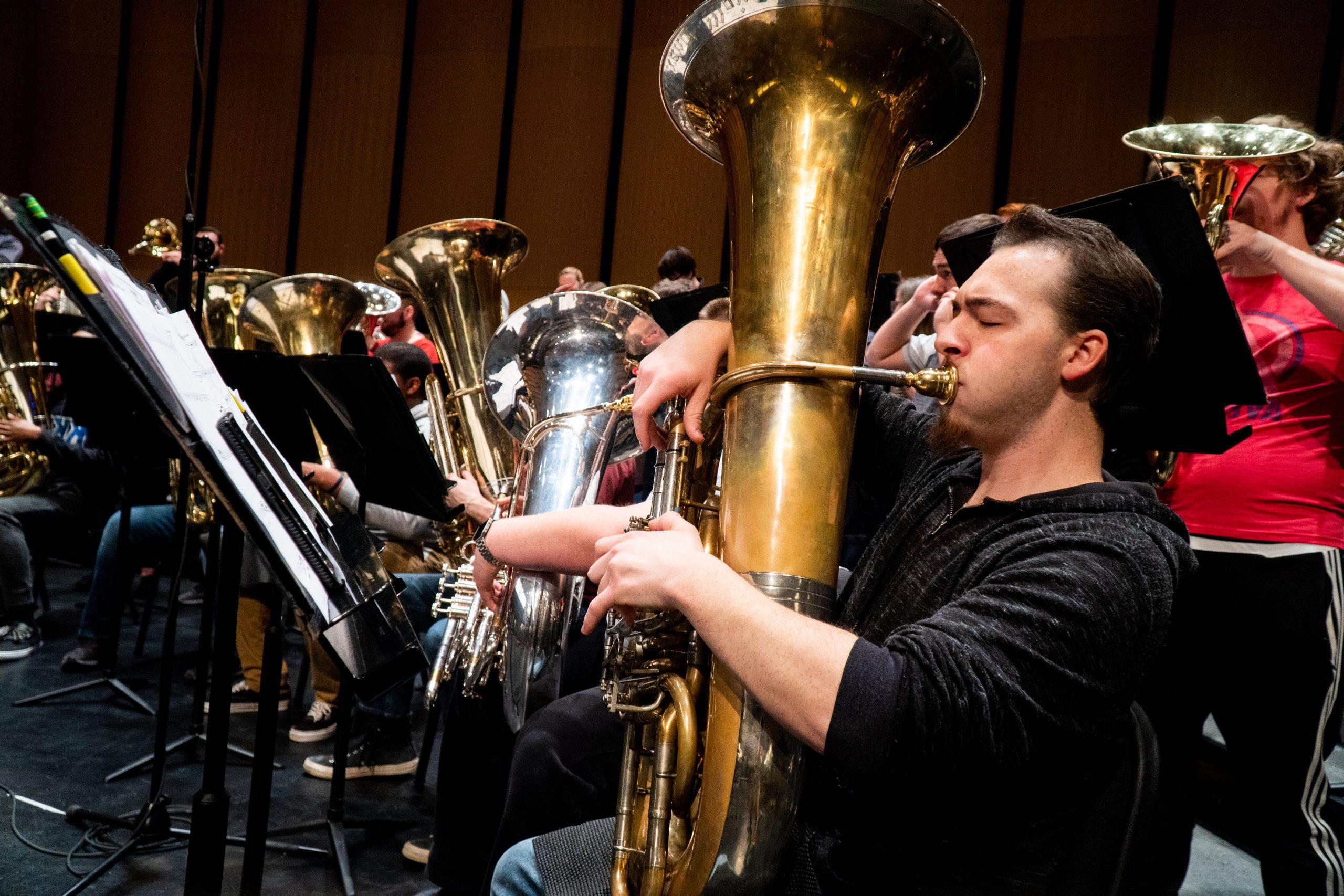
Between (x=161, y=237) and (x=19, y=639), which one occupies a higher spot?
(x=161, y=237)

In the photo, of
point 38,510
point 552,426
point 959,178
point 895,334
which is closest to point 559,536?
point 552,426

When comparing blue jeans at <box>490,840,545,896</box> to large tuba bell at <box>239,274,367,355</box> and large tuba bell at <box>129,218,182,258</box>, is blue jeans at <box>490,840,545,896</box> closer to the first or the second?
large tuba bell at <box>239,274,367,355</box>

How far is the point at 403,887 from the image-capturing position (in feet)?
8.66

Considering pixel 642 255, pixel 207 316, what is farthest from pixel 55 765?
pixel 642 255

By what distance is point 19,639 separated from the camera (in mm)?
4500

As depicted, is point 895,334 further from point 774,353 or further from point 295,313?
point 295,313

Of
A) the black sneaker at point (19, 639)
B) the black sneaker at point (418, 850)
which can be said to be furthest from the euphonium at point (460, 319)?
the black sneaker at point (19, 639)

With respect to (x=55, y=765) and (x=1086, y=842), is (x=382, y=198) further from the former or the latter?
(x=1086, y=842)

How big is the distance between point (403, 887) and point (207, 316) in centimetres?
294

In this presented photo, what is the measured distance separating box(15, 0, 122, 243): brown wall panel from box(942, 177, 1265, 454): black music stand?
9.37 m

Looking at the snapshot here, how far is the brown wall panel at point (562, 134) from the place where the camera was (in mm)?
7773

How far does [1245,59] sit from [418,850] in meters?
6.23

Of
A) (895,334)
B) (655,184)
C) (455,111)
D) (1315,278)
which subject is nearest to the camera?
(1315,278)

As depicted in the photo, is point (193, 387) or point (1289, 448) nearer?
point (193, 387)
